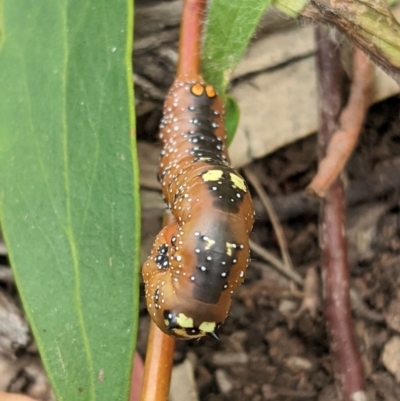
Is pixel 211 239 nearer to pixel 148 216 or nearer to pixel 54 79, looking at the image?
→ pixel 54 79

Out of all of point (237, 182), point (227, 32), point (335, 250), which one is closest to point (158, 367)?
point (237, 182)

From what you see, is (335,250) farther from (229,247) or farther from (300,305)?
(229,247)

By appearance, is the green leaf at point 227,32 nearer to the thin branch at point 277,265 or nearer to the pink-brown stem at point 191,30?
the pink-brown stem at point 191,30

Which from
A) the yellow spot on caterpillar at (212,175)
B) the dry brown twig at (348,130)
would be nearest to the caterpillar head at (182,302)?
the yellow spot on caterpillar at (212,175)

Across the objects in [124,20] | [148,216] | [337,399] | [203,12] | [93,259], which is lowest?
[337,399]

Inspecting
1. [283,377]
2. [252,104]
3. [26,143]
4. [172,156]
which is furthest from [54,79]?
[283,377]

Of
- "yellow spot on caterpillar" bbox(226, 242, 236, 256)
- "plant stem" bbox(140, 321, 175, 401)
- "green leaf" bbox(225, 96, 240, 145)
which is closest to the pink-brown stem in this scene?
"green leaf" bbox(225, 96, 240, 145)
